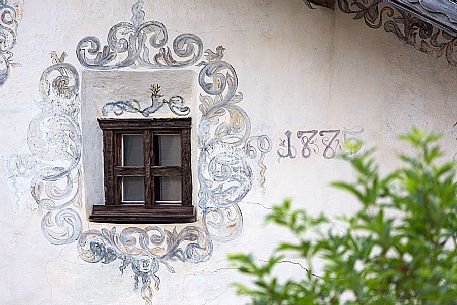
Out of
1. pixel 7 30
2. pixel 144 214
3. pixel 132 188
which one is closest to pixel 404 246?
pixel 144 214

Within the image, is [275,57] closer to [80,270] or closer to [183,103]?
[183,103]

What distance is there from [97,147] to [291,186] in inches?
40.3

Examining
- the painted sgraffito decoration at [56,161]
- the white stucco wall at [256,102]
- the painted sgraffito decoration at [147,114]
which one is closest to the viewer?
the white stucco wall at [256,102]

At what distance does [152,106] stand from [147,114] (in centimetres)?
5

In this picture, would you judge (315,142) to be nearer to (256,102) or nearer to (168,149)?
(256,102)

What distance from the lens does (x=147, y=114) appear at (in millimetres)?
4984

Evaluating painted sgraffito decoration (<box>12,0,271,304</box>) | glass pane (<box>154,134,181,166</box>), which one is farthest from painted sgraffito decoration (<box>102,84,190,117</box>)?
glass pane (<box>154,134,181,166</box>)

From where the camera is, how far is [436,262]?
1565 millimetres

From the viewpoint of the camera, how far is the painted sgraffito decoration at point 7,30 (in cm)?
498

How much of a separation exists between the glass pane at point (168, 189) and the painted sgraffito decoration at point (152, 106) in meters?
0.34

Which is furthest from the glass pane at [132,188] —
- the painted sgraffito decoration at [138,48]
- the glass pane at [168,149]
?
the painted sgraffito decoration at [138,48]

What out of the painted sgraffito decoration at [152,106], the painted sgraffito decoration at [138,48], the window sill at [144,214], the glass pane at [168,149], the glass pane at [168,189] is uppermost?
the painted sgraffito decoration at [138,48]

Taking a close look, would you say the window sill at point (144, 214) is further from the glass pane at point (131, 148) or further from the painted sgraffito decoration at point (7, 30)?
the painted sgraffito decoration at point (7, 30)

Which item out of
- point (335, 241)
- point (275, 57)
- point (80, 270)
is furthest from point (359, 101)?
point (335, 241)
